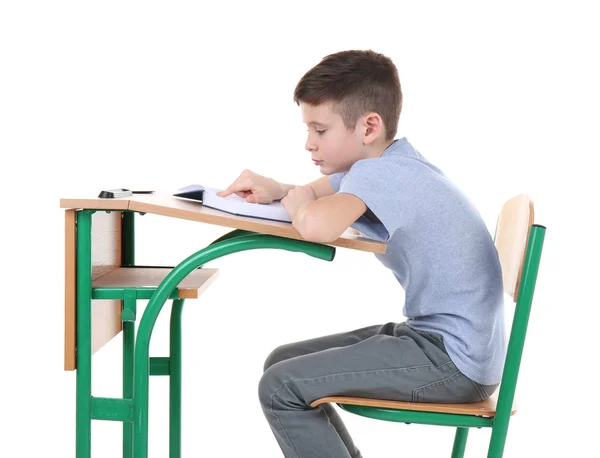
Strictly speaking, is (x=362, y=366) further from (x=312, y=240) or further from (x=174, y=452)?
(x=174, y=452)

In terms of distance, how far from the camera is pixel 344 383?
1983 millimetres

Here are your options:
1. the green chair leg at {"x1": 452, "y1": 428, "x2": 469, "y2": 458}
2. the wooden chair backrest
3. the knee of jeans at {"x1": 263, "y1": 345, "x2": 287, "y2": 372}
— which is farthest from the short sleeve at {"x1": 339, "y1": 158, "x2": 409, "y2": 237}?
the green chair leg at {"x1": 452, "y1": 428, "x2": 469, "y2": 458}

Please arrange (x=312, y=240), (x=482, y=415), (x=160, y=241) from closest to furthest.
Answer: (x=312, y=240) < (x=482, y=415) < (x=160, y=241)

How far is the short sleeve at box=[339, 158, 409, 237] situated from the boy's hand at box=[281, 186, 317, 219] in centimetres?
12

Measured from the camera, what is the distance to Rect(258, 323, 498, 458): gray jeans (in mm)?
1990

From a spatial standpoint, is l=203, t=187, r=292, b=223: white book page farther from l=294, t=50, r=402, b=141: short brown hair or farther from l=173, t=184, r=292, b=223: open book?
l=294, t=50, r=402, b=141: short brown hair

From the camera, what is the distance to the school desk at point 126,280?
6.37ft

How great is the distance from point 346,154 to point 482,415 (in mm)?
679

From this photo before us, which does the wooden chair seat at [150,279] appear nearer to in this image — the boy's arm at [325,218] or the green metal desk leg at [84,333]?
the green metal desk leg at [84,333]

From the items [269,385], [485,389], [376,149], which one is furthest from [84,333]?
[485,389]

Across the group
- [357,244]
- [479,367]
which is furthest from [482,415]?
[357,244]

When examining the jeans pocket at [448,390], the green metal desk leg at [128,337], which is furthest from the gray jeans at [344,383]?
the green metal desk leg at [128,337]

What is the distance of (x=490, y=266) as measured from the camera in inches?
82.5

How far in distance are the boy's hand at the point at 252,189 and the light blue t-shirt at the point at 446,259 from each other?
25 cm
